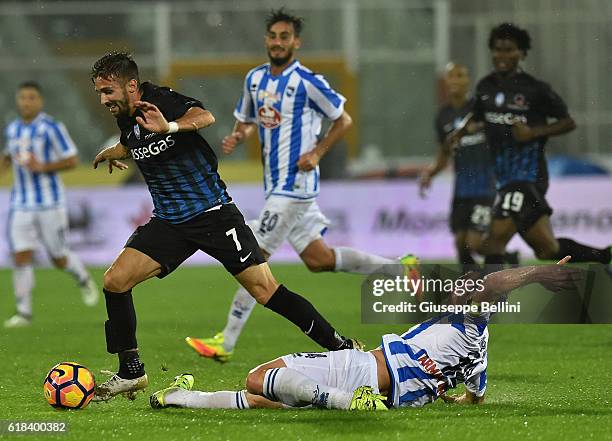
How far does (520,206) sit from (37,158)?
5.38 meters

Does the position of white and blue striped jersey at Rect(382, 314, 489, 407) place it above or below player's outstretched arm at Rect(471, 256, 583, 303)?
below

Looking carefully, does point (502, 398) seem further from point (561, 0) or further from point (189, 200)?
point (561, 0)

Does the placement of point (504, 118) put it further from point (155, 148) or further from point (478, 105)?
point (155, 148)

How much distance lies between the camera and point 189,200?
7.18 meters

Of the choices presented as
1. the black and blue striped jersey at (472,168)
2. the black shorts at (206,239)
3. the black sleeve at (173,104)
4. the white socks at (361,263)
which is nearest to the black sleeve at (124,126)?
the black sleeve at (173,104)

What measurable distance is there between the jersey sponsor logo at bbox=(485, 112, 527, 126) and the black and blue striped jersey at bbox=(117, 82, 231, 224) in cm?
349

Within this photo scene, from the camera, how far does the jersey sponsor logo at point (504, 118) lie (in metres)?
9.96

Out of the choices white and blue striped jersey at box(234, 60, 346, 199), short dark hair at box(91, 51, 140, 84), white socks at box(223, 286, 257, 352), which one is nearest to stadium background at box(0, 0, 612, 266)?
white and blue striped jersey at box(234, 60, 346, 199)

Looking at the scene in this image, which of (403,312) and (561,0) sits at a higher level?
(561,0)

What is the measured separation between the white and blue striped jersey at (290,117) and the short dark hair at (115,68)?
2282 mm

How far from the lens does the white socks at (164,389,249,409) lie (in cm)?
658

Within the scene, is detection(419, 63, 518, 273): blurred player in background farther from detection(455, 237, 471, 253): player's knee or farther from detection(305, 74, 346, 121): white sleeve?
detection(305, 74, 346, 121): white sleeve

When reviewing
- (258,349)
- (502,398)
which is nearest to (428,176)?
(258,349)

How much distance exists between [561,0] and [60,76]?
8439mm
